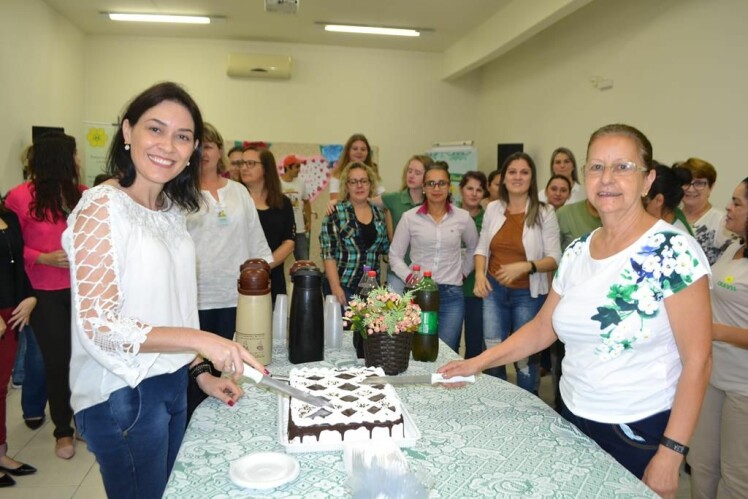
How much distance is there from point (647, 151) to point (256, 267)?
120 centimetres

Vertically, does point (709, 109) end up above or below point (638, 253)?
above

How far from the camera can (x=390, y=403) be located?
4.51 ft

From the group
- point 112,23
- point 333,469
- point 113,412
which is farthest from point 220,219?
point 112,23

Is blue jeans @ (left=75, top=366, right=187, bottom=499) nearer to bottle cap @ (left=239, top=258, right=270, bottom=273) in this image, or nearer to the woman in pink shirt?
bottle cap @ (left=239, top=258, right=270, bottom=273)

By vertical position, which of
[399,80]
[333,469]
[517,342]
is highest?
[399,80]

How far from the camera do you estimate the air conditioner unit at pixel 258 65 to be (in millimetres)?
7168

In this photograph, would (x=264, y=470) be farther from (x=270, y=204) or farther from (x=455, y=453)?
(x=270, y=204)

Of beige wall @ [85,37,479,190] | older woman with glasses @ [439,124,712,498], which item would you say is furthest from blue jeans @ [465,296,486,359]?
beige wall @ [85,37,479,190]

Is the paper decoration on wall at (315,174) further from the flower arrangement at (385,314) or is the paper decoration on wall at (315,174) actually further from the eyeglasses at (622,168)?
the eyeglasses at (622,168)

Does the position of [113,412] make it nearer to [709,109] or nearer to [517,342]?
[517,342]

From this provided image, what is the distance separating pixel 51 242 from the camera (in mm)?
2924

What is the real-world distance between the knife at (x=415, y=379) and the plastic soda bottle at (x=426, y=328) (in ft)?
0.92

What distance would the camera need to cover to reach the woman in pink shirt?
9.27 feet

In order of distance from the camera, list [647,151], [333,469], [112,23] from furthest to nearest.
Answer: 1. [112,23]
2. [647,151]
3. [333,469]
